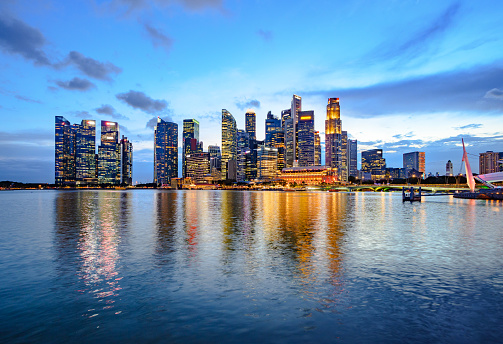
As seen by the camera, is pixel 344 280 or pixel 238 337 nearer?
pixel 238 337

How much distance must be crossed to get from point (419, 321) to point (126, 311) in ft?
41.8

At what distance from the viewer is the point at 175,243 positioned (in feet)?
105

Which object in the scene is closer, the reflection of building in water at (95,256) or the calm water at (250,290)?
the calm water at (250,290)

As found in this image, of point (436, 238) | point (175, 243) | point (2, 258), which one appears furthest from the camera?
point (436, 238)

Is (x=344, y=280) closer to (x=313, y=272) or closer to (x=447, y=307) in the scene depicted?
(x=313, y=272)

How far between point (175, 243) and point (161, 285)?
13.5 m

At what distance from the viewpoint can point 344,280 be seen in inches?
770

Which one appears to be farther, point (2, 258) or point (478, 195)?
point (478, 195)

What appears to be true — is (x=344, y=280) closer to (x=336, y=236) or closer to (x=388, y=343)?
(x=388, y=343)

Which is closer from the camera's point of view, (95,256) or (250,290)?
(250,290)

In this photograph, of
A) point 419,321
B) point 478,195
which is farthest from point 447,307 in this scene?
point 478,195

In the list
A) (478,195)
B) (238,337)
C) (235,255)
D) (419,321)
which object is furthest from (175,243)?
(478,195)

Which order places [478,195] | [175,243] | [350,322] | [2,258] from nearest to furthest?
[350,322]
[2,258]
[175,243]
[478,195]

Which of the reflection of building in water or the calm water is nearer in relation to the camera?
the calm water
